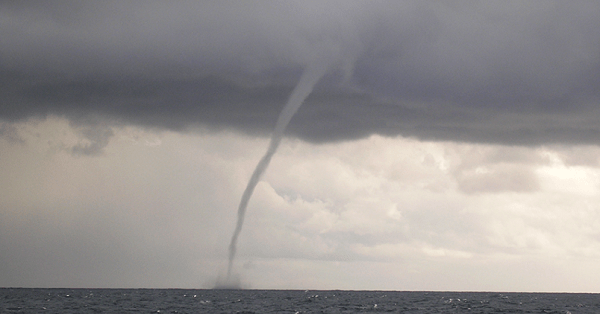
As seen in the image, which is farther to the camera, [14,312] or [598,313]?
[598,313]

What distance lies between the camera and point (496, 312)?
428ft

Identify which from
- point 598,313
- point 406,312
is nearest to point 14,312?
point 406,312

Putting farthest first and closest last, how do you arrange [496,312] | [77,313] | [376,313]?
[496,312], [376,313], [77,313]

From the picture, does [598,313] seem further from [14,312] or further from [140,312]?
[14,312]

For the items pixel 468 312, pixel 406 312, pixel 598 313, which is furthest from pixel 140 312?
pixel 598 313

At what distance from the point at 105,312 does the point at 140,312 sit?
5.68m

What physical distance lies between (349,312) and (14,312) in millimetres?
57308

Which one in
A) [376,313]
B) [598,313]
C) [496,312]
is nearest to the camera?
[376,313]

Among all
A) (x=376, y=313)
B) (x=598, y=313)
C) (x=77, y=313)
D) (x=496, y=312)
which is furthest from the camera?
(x=598, y=313)

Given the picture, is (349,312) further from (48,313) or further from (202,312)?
(48,313)

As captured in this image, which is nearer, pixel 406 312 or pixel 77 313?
pixel 77 313

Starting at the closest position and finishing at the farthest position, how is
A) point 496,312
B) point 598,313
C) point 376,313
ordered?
point 376,313
point 496,312
point 598,313

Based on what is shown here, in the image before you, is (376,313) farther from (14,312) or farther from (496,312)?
(14,312)

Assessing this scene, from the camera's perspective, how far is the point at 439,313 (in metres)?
126
